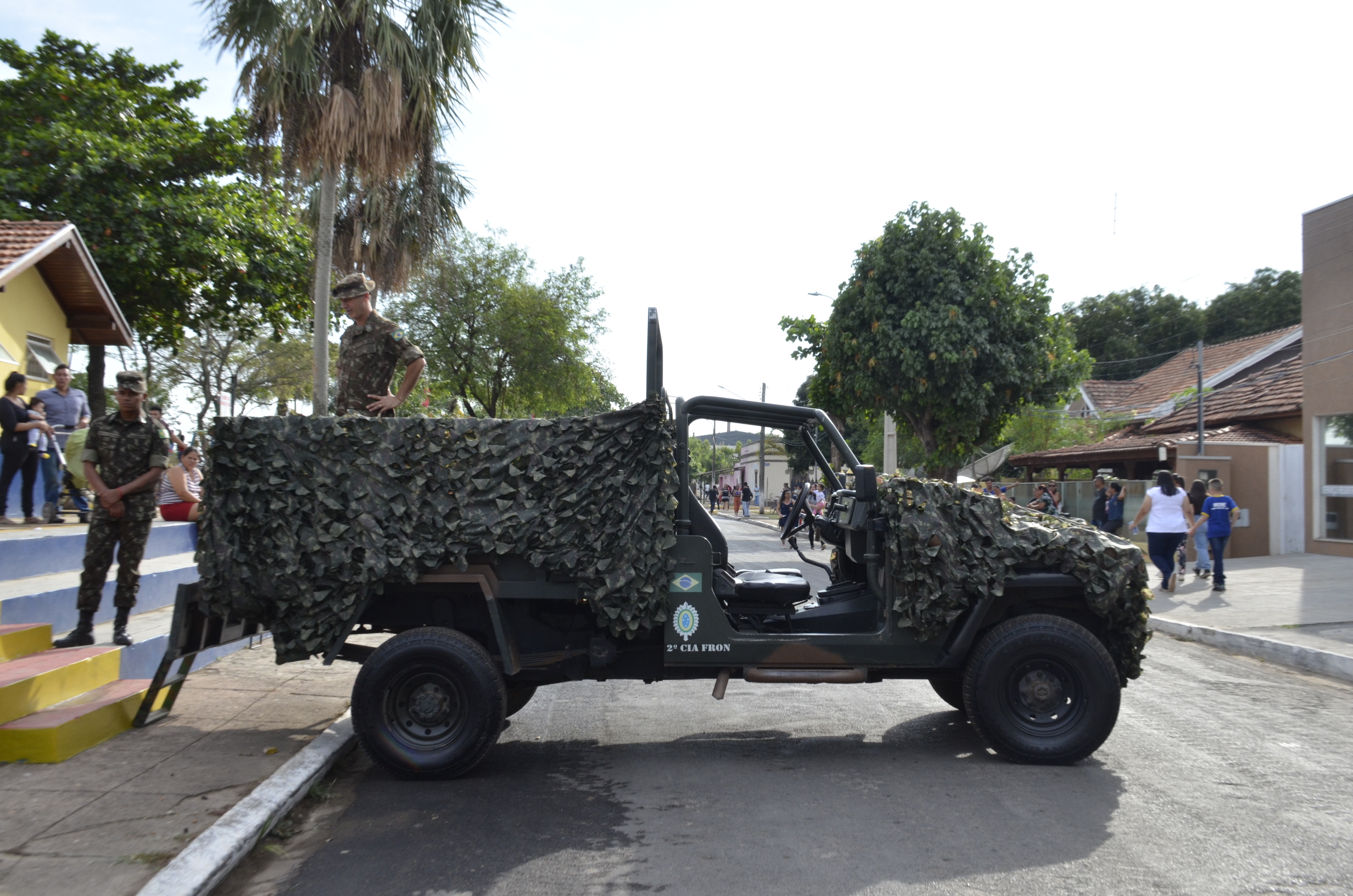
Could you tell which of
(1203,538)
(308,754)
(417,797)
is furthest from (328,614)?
(1203,538)

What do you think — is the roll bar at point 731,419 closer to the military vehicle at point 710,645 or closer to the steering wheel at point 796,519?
the military vehicle at point 710,645

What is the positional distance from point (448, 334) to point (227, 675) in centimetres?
1901

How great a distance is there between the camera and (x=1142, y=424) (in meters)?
30.4

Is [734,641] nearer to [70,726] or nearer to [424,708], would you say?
[424,708]

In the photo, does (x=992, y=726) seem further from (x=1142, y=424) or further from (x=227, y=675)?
(x=1142, y=424)

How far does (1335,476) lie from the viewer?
53.4 ft

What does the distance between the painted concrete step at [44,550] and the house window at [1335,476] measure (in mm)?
17170

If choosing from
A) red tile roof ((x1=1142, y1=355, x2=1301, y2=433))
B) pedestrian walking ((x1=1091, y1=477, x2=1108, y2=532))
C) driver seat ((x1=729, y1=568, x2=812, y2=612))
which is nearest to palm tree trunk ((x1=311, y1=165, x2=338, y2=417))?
driver seat ((x1=729, y1=568, x2=812, y2=612))

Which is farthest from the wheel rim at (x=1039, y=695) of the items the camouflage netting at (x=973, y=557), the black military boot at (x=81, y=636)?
the black military boot at (x=81, y=636)

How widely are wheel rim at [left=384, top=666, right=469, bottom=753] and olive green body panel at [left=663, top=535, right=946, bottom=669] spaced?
116 centimetres

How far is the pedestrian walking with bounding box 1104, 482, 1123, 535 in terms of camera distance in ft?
49.3

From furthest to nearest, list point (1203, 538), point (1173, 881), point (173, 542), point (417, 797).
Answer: point (1203, 538) → point (173, 542) → point (417, 797) → point (1173, 881)

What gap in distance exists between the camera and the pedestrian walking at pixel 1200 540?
45.3 feet

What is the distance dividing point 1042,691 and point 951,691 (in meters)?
0.98
